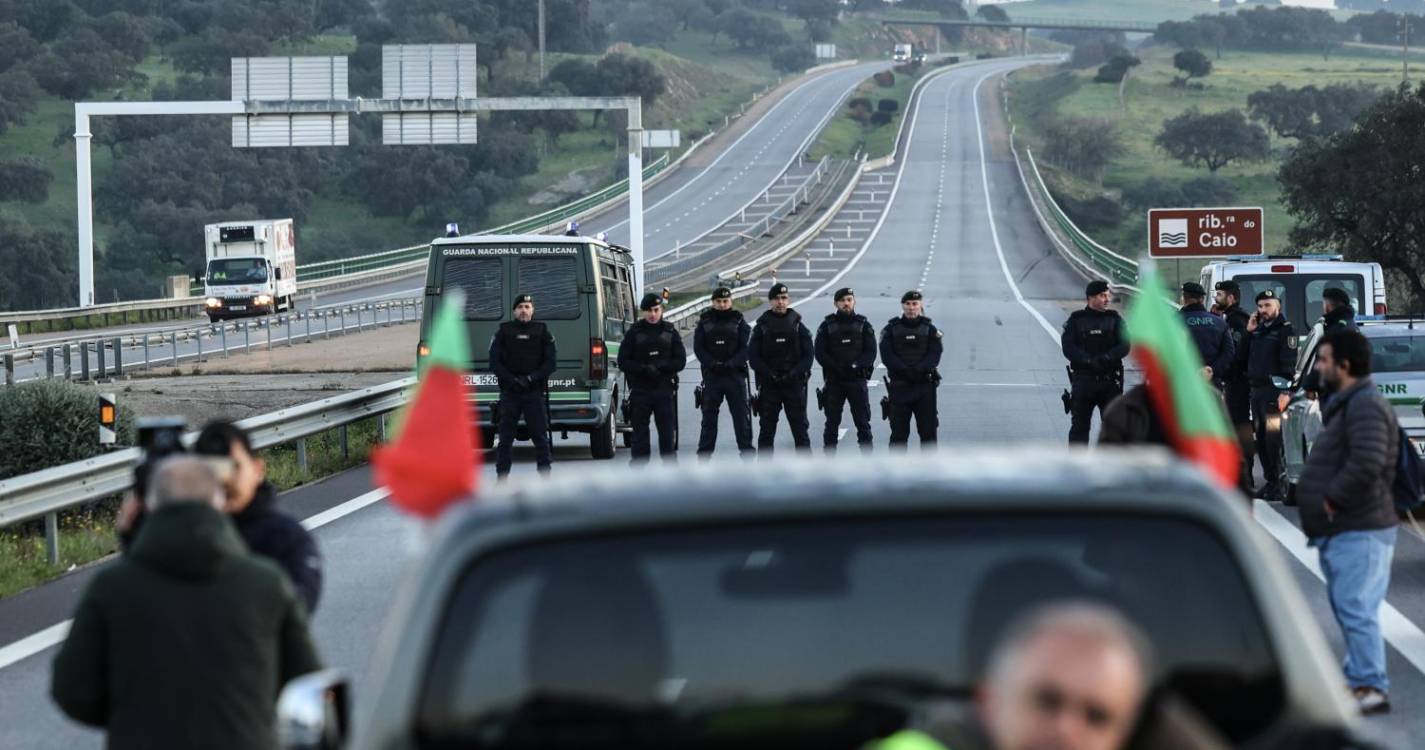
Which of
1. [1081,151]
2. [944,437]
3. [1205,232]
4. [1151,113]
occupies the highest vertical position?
[1151,113]

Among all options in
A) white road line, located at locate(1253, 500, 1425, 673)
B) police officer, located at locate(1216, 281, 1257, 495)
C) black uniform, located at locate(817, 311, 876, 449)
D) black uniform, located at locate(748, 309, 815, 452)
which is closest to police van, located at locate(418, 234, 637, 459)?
black uniform, located at locate(748, 309, 815, 452)

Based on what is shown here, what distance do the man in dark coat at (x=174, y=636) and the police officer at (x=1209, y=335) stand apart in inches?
576

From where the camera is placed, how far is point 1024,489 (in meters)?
3.45

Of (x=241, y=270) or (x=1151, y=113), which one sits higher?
(x=1151, y=113)

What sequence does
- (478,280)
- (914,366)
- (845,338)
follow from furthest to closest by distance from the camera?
(478,280) < (845,338) < (914,366)

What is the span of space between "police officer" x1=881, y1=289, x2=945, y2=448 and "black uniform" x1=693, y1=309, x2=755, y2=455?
1.45 metres

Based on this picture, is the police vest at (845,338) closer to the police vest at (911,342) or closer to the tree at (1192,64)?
the police vest at (911,342)

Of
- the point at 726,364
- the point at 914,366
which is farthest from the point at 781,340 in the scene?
the point at 914,366

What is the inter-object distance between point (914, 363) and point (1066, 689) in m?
17.2

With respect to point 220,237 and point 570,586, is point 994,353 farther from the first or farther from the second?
point 570,586

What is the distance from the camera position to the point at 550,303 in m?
22.7

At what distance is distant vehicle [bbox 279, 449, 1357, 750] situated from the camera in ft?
11.2

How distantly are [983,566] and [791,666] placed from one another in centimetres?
35

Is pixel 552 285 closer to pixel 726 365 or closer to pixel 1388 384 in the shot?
pixel 726 365
